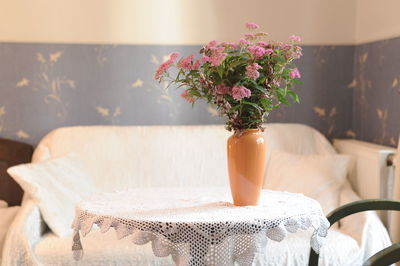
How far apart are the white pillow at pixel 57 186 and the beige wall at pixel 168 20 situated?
876mm

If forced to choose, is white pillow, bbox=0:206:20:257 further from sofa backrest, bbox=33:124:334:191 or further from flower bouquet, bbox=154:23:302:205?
flower bouquet, bbox=154:23:302:205

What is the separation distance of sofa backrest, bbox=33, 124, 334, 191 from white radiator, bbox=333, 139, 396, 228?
24 centimetres

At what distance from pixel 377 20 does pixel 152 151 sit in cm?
155

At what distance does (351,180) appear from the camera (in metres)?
3.11

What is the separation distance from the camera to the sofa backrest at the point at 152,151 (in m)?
3.12

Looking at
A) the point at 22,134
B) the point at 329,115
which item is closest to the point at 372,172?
the point at 329,115

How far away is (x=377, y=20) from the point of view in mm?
3281

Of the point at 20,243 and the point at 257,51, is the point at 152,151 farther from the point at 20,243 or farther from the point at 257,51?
the point at 257,51

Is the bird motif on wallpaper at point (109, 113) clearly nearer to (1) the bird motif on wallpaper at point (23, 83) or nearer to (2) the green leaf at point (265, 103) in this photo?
(1) the bird motif on wallpaper at point (23, 83)

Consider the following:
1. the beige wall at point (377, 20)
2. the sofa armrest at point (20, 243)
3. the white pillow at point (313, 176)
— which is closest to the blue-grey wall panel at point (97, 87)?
the beige wall at point (377, 20)

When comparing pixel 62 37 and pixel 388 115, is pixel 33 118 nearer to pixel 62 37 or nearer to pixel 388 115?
pixel 62 37

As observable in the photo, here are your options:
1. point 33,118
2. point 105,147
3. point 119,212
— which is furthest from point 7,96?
point 119,212

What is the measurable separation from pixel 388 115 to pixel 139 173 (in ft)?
4.79

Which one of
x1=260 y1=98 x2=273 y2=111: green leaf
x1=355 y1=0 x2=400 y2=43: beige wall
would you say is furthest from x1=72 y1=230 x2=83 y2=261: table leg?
x1=355 y1=0 x2=400 y2=43: beige wall
